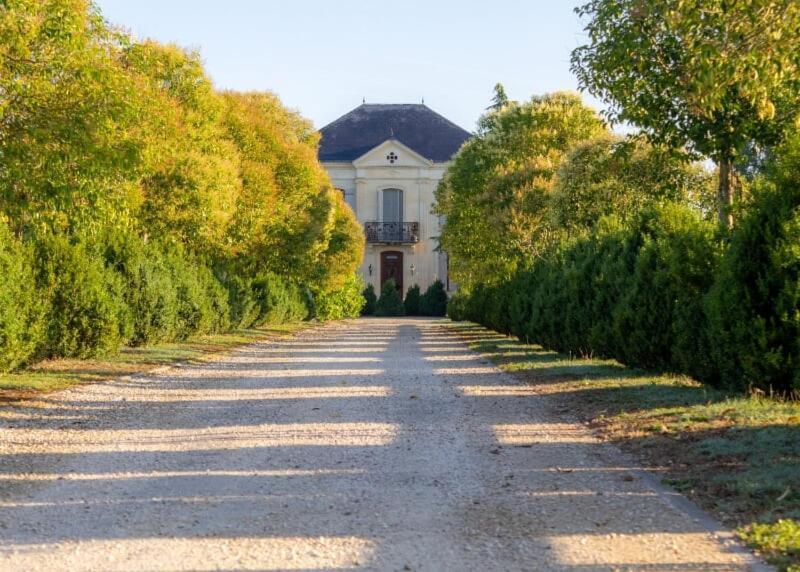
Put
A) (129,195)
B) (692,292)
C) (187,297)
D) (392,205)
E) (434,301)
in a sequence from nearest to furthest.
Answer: (692,292), (129,195), (187,297), (392,205), (434,301)

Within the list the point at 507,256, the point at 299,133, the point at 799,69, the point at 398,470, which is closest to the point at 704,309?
the point at 799,69

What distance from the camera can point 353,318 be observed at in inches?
2608

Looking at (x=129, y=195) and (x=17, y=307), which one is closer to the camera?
(x=17, y=307)

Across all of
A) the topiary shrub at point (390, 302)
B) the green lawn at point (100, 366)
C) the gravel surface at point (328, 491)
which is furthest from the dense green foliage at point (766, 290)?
the topiary shrub at point (390, 302)

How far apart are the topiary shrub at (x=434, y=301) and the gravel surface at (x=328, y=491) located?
59.3 meters

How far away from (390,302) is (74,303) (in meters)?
55.8

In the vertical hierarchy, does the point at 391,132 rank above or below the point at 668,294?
above

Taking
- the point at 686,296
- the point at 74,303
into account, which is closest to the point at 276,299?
the point at 74,303

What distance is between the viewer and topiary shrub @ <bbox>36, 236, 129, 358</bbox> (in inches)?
634

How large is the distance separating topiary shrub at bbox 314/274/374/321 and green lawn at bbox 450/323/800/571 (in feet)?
137

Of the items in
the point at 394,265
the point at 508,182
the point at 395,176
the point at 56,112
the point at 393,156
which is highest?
the point at 393,156

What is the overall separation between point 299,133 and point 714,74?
35.9m

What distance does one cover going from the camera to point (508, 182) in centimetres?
3045

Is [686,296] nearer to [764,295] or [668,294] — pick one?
[668,294]
